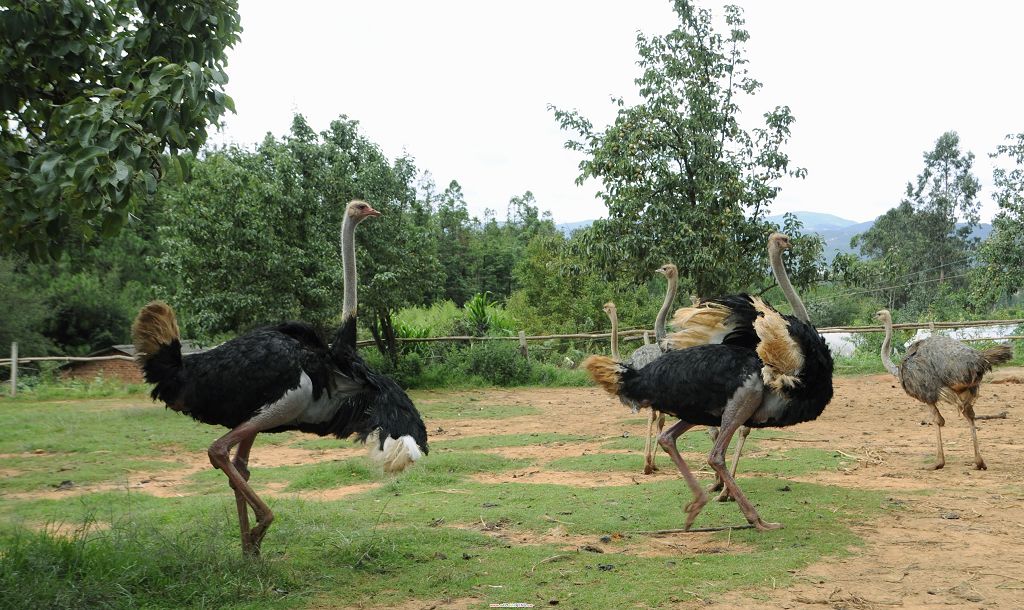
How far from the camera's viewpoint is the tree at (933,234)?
39.9 meters

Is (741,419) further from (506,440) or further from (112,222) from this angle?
(506,440)

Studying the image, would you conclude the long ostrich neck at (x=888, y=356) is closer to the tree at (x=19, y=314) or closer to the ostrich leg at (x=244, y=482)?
the ostrich leg at (x=244, y=482)

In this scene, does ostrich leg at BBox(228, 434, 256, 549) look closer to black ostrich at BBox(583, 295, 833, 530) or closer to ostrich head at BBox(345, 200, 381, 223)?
ostrich head at BBox(345, 200, 381, 223)

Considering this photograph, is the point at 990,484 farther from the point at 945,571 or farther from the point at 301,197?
the point at 301,197

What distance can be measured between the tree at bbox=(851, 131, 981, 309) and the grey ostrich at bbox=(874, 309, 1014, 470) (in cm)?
3238

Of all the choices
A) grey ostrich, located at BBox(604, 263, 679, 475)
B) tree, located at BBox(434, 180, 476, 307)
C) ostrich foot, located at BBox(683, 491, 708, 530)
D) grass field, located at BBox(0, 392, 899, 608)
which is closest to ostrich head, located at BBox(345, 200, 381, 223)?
grass field, located at BBox(0, 392, 899, 608)

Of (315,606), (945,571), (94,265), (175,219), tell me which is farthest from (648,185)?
(94,265)

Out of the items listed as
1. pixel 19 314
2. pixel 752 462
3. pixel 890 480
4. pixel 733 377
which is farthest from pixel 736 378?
pixel 19 314

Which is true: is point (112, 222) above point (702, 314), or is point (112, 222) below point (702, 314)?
above

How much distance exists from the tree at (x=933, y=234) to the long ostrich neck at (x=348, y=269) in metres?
36.8

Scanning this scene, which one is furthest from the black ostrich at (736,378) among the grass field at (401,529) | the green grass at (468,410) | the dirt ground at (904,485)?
the green grass at (468,410)

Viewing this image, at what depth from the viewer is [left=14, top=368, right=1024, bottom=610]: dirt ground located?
429cm

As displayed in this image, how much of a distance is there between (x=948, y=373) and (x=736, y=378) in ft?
11.2

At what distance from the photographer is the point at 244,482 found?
190 inches
